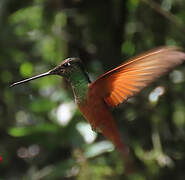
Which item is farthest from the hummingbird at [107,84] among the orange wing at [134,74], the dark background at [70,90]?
the dark background at [70,90]

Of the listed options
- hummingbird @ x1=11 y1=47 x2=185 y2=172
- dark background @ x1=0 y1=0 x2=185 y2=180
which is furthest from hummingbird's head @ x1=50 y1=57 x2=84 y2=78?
dark background @ x1=0 y1=0 x2=185 y2=180

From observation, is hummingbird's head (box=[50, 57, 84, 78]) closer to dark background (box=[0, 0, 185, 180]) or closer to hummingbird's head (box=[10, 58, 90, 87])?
hummingbird's head (box=[10, 58, 90, 87])

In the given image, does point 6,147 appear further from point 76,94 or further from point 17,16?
point 76,94

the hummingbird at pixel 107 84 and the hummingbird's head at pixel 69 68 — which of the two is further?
the hummingbird's head at pixel 69 68

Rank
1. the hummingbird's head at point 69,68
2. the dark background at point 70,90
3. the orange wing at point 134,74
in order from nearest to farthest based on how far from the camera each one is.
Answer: the orange wing at point 134,74, the hummingbird's head at point 69,68, the dark background at point 70,90

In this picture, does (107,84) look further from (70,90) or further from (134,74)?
(70,90)

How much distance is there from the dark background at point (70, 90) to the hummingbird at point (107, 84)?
790 mm

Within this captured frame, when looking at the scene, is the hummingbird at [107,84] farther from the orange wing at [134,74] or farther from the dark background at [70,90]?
the dark background at [70,90]

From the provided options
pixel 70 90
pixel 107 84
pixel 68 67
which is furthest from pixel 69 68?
pixel 70 90

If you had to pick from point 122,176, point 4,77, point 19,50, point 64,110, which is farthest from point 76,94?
point 19,50

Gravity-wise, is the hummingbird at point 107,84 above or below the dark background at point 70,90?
above

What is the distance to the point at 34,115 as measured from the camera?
2.28 metres

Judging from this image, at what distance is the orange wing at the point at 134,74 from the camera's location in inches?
38.7

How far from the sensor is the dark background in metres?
2.17
